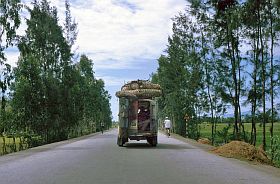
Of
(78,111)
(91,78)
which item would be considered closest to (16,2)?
(78,111)

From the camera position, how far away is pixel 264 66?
94.5 ft

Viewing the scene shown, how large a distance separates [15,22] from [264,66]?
18.3 meters

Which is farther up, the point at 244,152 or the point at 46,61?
the point at 46,61

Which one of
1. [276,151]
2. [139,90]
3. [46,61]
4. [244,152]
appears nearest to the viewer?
[244,152]

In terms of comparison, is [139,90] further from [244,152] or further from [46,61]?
[46,61]

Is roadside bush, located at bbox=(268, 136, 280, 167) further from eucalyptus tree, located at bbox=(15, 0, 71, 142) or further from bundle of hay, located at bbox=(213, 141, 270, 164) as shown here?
eucalyptus tree, located at bbox=(15, 0, 71, 142)

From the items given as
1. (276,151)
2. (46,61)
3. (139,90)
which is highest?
(46,61)

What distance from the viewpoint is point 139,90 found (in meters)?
26.4

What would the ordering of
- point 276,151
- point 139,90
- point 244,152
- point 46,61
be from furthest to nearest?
point 46,61, point 139,90, point 276,151, point 244,152

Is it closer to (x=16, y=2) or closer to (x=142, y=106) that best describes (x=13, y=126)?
(x=16, y=2)

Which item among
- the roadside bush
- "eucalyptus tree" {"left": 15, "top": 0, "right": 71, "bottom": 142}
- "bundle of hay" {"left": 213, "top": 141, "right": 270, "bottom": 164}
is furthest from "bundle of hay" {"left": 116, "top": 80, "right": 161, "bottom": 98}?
"eucalyptus tree" {"left": 15, "top": 0, "right": 71, "bottom": 142}

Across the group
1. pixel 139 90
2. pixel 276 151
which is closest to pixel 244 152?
pixel 276 151

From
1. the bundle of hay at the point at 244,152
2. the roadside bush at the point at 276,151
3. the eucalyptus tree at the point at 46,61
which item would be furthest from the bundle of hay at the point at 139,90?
the eucalyptus tree at the point at 46,61

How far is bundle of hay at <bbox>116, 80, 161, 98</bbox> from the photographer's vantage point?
25955 millimetres
